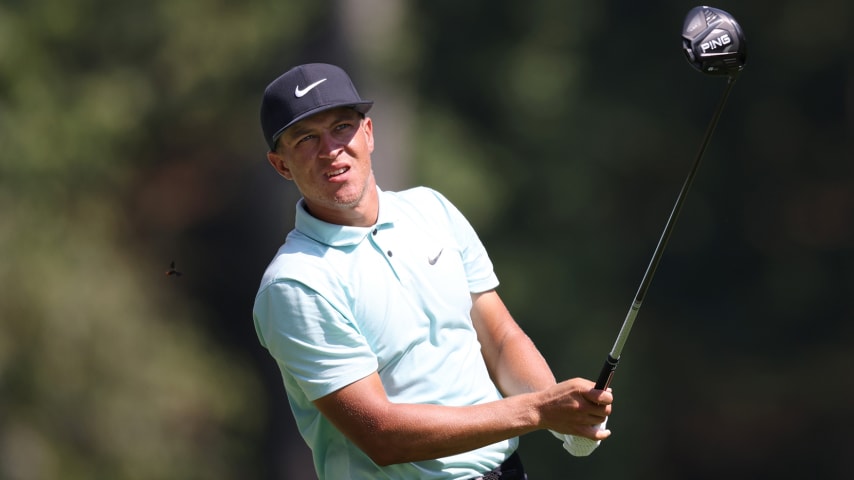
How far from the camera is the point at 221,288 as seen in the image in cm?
1366

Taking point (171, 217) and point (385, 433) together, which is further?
point (171, 217)

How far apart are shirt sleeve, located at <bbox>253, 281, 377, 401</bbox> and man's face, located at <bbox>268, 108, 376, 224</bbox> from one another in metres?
0.29

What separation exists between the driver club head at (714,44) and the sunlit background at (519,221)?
347 inches

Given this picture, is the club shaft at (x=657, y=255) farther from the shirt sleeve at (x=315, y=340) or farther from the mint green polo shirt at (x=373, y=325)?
the shirt sleeve at (x=315, y=340)

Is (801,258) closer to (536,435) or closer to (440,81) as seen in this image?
(536,435)

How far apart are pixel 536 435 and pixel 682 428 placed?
1538 mm

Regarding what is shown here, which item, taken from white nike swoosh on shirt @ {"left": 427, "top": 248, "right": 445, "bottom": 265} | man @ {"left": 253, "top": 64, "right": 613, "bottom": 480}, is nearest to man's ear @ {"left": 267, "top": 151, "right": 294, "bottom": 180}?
man @ {"left": 253, "top": 64, "right": 613, "bottom": 480}

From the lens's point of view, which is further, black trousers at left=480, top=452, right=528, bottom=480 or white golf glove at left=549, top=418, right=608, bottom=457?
black trousers at left=480, top=452, right=528, bottom=480

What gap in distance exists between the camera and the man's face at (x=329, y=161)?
3490 mm

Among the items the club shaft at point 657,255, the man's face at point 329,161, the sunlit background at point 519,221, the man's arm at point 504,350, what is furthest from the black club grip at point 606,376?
the sunlit background at point 519,221

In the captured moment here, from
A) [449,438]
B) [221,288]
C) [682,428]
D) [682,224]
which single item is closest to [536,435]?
[682,428]

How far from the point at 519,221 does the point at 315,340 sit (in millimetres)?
10340

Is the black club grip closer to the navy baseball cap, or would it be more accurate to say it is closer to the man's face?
the man's face

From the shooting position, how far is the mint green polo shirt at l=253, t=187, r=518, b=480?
330 centimetres
